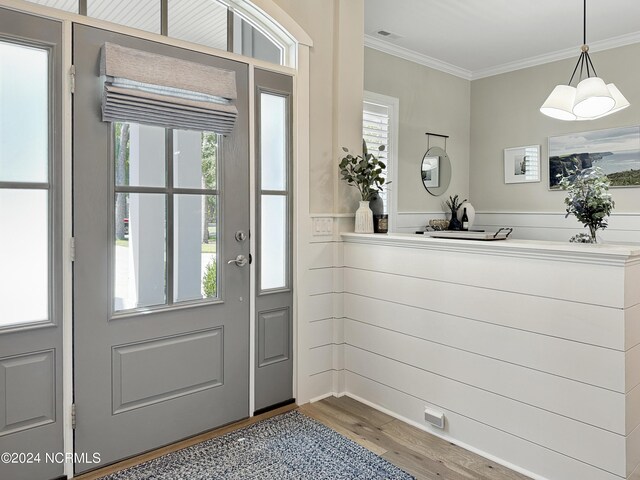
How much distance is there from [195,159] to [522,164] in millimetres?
3889

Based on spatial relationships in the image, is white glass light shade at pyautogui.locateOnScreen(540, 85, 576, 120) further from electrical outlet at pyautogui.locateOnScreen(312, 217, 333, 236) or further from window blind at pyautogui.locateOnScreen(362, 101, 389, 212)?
window blind at pyautogui.locateOnScreen(362, 101, 389, 212)

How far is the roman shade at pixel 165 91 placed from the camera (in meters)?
2.15

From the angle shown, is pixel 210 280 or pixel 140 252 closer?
pixel 140 252

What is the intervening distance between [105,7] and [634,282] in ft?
8.49

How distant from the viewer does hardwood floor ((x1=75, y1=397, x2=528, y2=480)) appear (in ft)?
7.29

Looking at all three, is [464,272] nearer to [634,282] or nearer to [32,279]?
[634,282]

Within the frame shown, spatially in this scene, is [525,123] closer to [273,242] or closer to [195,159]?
[273,242]

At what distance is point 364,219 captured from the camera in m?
3.04

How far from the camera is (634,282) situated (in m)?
1.91

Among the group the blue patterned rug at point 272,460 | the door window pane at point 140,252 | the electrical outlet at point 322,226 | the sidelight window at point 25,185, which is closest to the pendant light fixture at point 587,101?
the electrical outlet at point 322,226

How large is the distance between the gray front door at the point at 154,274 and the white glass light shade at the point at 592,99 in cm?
189

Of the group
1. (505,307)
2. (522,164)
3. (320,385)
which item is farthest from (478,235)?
(522,164)

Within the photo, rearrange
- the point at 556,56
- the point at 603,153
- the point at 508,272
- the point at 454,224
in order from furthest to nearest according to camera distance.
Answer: the point at 454,224
the point at 556,56
the point at 603,153
the point at 508,272

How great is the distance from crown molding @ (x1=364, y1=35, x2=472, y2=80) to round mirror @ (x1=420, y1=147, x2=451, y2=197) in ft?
2.89
